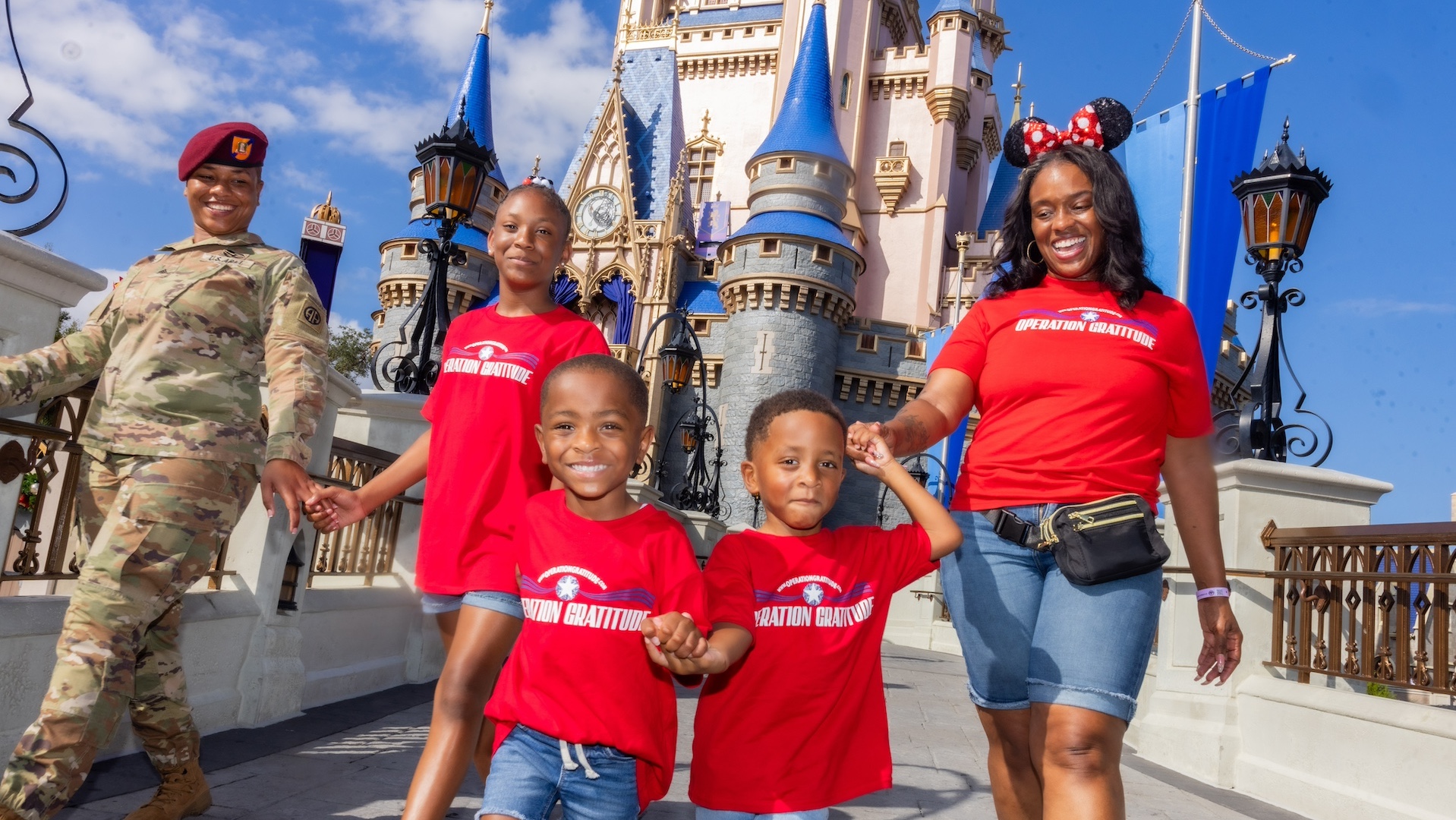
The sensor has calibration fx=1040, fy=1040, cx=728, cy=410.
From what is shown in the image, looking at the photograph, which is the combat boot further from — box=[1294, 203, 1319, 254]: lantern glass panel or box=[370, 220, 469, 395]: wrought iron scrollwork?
box=[1294, 203, 1319, 254]: lantern glass panel

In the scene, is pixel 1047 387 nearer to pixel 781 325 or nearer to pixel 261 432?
pixel 261 432

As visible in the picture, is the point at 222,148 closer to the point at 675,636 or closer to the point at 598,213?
the point at 675,636

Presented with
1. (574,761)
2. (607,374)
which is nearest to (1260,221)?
(607,374)

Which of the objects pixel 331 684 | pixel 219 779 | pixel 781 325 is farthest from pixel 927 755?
pixel 781 325

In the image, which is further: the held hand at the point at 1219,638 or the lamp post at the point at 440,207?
the lamp post at the point at 440,207

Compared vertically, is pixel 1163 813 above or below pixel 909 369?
below

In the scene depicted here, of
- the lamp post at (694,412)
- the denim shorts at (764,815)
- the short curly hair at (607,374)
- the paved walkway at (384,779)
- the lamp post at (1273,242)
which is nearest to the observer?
the denim shorts at (764,815)

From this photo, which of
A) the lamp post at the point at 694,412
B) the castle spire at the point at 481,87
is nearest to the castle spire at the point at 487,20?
the castle spire at the point at 481,87

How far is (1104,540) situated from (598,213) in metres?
32.2

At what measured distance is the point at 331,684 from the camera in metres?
5.43

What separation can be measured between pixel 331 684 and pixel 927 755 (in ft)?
10.4

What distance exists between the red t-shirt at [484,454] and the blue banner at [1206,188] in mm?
6872

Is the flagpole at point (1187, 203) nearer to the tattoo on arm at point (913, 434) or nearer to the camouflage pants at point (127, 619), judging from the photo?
the tattoo on arm at point (913, 434)

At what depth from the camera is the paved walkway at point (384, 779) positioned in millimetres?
3217
